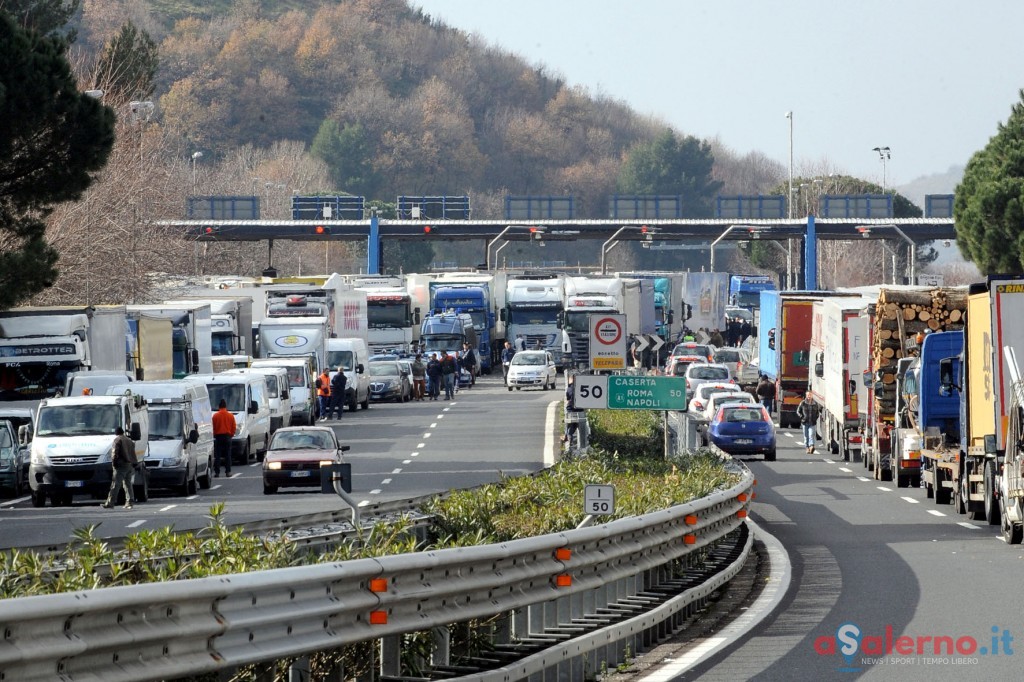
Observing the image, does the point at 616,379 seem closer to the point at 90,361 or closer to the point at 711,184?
the point at 90,361

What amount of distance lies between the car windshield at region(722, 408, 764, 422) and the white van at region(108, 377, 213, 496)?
447 inches

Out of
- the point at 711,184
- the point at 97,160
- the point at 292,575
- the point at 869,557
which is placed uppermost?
the point at 711,184

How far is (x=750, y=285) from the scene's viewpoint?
11175 cm

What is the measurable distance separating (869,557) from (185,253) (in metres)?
61.8

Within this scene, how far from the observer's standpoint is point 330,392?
54781 mm

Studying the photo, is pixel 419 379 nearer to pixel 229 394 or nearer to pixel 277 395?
pixel 277 395

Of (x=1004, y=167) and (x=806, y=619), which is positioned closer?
(x=806, y=619)

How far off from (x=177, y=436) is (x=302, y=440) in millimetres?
2259

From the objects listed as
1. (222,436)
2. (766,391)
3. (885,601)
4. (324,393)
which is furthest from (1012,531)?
(324,393)

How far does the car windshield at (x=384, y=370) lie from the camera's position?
6481 cm

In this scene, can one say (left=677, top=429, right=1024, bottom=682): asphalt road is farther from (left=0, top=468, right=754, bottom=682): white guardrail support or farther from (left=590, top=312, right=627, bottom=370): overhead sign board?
(left=590, top=312, right=627, bottom=370): overhead sign board

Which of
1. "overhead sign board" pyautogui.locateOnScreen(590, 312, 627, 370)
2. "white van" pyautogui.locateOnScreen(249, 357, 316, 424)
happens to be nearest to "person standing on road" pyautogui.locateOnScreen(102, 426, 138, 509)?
"overhead sign board" pyautogui.locateOnScreen(590, 312, 627, 370)

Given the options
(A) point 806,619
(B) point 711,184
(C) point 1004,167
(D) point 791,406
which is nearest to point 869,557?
(A) point 806,619

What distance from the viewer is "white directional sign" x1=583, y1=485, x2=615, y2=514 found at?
44.5 ft
